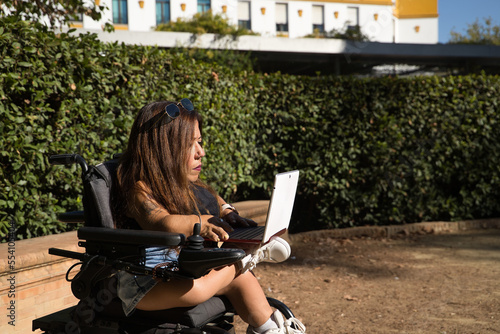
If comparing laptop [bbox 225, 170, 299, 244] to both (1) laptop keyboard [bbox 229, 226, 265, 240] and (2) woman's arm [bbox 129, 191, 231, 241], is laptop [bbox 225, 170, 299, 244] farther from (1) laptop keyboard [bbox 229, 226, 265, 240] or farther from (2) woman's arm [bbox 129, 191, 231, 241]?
(2) woman's arm [bbox 129, 191, 231, 241]

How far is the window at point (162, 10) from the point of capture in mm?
29375

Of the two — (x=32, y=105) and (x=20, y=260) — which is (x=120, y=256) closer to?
(x=20, y=260)

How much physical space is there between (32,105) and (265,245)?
2.37m

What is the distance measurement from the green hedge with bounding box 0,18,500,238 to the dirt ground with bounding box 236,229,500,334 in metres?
0.69

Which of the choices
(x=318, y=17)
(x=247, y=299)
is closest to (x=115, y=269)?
(x=247, y=299)

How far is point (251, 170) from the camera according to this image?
6496mm

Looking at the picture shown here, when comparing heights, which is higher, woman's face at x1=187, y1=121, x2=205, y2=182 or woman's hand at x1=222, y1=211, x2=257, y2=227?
woman's face at x1=187, y1=121, x2=205, y2=182

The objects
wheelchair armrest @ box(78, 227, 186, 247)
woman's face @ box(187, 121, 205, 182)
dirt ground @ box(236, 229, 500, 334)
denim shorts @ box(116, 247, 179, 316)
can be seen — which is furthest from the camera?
dirt ground @ box(236, 229, 500, 334)

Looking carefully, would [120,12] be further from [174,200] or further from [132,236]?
[132,236]

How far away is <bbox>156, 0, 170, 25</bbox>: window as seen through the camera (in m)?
29.4

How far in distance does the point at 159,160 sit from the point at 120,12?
29136mm

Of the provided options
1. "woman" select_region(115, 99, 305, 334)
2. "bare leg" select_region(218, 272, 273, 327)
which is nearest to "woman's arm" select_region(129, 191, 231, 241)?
"woman" select_region(115, 99, 305, 334)

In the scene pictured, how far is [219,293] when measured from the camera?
7.40ft

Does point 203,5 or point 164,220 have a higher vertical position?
point 203,5
